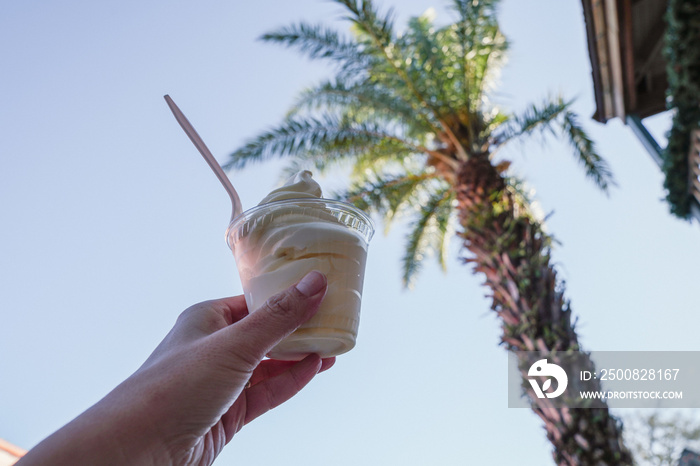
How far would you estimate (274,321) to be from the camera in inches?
54.3

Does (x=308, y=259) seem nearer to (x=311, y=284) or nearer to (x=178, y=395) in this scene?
(x=311, y=284)

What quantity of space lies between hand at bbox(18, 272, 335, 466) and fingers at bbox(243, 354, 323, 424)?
30 centimetres

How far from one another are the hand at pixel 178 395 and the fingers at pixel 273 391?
304 mm

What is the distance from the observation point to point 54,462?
1183 millimetres

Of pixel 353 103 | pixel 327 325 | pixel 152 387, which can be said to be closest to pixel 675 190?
pixel 353 103

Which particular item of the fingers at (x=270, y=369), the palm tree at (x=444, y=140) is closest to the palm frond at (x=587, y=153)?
the palm tree at (x=444, y=140)

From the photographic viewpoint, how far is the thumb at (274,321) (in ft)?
4.51

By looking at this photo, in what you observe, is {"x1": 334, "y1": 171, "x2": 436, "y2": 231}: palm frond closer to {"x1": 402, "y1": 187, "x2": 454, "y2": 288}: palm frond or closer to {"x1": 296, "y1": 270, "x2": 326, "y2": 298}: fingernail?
{"x1": 402, "y1": 187, "x2": 454, "y2": 288}: palm frond

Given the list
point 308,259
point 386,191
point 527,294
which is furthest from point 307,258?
point 386,191

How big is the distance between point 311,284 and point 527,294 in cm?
468

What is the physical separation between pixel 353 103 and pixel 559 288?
13.7 ft

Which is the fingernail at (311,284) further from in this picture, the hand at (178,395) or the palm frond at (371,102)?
the palm frond at (371,102)

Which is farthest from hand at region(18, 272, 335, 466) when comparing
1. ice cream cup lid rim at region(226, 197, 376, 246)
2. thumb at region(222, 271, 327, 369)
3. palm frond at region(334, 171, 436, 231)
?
palm frond at region(334, 171, 436, 231)

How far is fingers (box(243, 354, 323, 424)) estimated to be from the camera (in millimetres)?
1839
